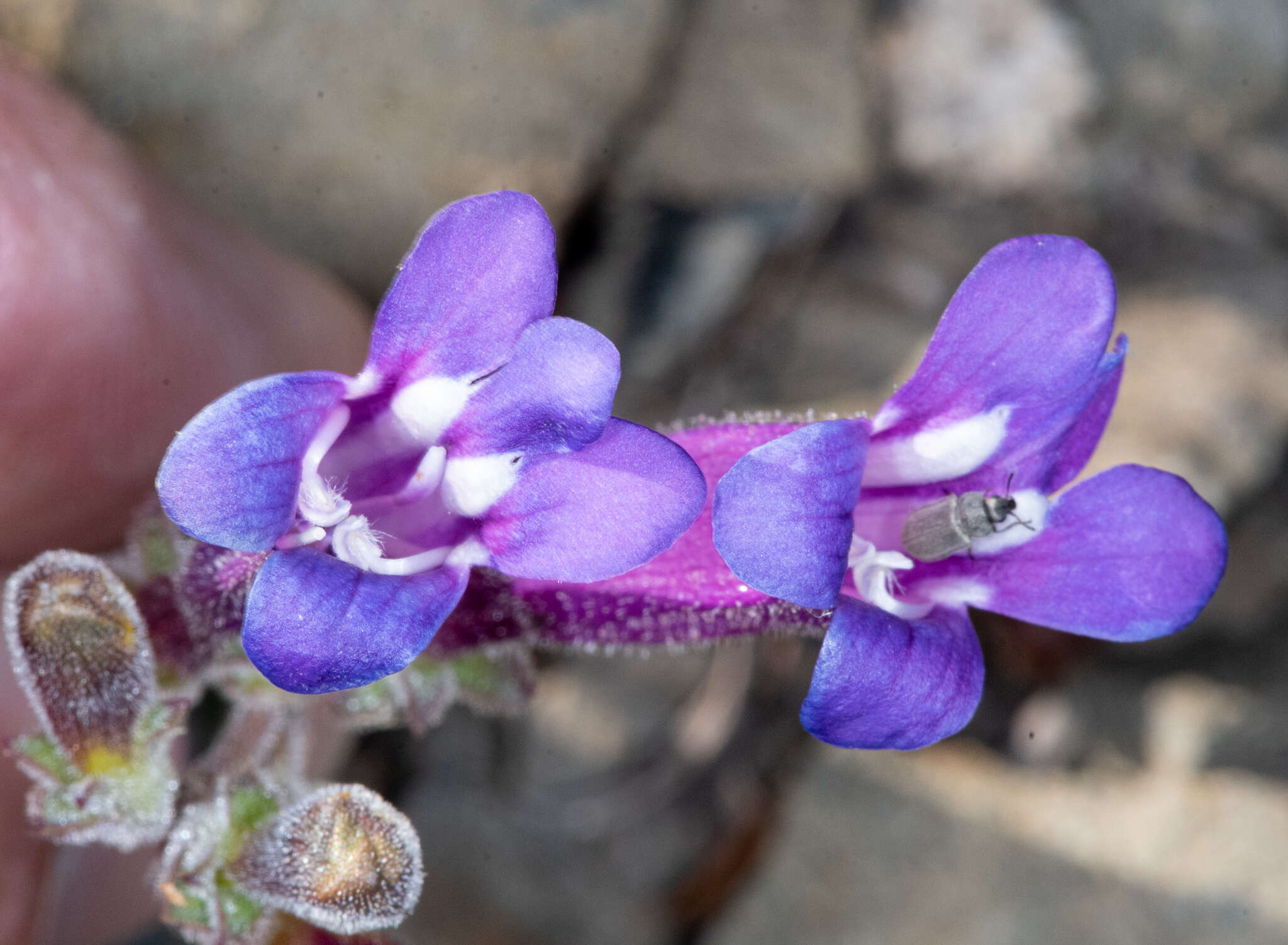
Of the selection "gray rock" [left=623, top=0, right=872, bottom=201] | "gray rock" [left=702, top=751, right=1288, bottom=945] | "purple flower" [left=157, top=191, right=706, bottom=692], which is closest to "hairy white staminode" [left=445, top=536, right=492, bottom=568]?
"purple flower" [left=157, top=191, right=706, bottom=692]

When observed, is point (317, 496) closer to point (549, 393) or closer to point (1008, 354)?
point (549, 393)

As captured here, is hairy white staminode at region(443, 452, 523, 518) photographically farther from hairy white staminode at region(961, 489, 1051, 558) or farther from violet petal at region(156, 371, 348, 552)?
hairy white staminode at region(961, 489, 1051, 558)

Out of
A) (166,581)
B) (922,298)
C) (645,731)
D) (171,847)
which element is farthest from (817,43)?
(171,847)

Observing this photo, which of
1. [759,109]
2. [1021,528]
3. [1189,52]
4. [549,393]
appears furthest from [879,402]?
[549,393]

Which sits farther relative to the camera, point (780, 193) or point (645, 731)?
point (645, 731)

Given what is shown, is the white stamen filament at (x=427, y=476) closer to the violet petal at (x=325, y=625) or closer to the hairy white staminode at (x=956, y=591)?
the violet petal at (x=325, y=625)

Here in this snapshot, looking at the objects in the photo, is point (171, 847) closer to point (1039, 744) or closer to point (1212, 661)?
point (1039, 744)

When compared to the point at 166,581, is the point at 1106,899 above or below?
below
